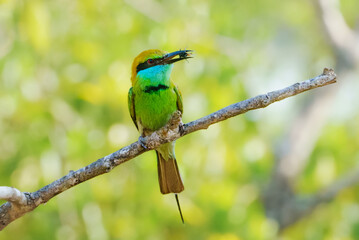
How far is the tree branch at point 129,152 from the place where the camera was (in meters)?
2.16

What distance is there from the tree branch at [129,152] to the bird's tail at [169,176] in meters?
0.62

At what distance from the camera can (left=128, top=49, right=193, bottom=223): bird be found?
2.93m

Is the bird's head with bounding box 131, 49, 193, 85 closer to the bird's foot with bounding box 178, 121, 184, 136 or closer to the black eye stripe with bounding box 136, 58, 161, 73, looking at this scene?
the black eye stripe with bounding box 136, 58, 161, 73

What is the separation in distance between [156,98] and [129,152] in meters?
0.63

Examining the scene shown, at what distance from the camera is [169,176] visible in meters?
3.03

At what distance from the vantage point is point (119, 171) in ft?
13.7

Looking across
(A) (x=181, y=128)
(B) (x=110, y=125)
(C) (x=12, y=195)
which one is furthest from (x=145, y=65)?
(C) (x=12, y=195)

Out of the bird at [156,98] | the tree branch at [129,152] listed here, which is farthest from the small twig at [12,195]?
the bird at [156,98]

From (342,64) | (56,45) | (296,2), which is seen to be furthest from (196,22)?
(296,2)

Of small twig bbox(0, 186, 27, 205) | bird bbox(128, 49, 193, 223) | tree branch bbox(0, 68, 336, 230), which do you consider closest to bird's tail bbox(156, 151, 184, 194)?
bird bbox(128, 49, 193, 223)

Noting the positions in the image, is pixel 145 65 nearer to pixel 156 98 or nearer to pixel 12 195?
pixel 156 98

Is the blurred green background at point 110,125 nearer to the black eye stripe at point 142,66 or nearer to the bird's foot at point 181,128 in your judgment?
the black eye stripe at point 142,66

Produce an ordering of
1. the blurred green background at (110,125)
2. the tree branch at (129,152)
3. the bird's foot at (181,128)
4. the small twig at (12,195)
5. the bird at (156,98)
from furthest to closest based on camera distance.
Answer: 1. the blurred green background at (110,125)
2. the bird at (156,98)
3. the bird's foot at (181,128)
4. the tree branch at (129,152)
5. the small twig at (12,195)

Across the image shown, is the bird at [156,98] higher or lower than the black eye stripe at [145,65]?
lower
